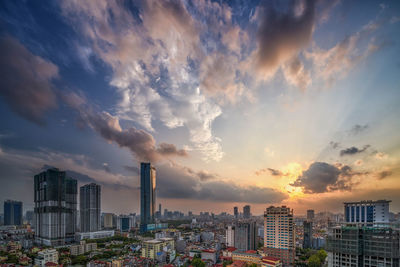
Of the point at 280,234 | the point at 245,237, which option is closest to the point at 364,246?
the point at 280,234

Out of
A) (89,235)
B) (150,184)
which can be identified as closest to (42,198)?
(89,235)

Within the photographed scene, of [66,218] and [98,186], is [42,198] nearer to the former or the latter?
[66,218]

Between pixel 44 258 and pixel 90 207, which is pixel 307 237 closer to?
pixel 44 258

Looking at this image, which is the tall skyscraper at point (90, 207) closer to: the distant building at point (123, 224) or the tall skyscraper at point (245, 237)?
the distant building at point (123, 224)

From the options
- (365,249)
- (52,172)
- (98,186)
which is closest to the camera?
(365,249)

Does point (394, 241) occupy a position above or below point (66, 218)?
above

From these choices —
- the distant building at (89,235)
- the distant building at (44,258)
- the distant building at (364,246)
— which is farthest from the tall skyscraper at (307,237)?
the distant building at (89,235)

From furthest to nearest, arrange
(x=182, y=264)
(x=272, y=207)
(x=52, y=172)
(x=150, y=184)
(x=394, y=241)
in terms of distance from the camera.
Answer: (x=150, y=184)
(x=52, y=172)
(x=272, y=207)
(x=182, y=264)
(x=394, y=241)
